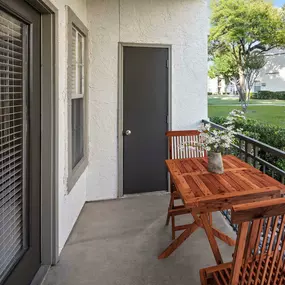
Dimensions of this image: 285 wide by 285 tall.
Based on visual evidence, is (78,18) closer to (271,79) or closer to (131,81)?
(131,81)

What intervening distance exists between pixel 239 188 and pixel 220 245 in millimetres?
825

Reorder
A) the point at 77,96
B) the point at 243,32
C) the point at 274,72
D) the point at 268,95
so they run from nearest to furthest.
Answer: the point at 77,96 < the point at 243,32 < the point at 274,72 < the point at 268,95

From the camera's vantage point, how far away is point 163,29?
358 centimetres

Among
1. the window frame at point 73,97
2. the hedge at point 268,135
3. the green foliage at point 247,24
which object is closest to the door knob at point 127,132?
the window frame at point 73,97

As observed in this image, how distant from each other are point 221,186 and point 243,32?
9.10m

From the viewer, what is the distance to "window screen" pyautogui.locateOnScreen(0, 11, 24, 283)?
1.48m

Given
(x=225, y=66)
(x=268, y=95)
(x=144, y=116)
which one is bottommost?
(x=144, y=116)

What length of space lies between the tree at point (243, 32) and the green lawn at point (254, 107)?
0.49 metres

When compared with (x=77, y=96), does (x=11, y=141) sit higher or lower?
lower

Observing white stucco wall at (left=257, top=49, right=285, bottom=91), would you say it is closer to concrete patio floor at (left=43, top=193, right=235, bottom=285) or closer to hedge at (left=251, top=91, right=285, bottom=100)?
hedge at (left=251, top=91, right=285, bottom=100)

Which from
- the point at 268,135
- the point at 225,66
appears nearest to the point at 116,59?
the point at 268,135

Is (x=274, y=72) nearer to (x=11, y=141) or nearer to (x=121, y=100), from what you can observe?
(x=121, y=100)

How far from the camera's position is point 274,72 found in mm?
9977

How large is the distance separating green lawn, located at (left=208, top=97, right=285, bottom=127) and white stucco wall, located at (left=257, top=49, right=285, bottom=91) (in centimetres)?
70
